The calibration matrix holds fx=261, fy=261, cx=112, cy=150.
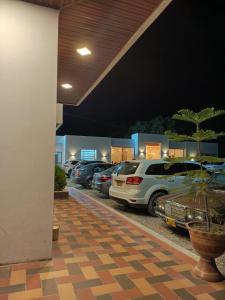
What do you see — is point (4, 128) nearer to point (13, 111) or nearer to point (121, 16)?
point (13, 111)

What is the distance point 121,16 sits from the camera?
4156mm

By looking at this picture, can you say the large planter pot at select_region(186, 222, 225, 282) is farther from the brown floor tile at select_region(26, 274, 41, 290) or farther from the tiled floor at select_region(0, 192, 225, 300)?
the brown floor tile at select_region(26, 274, 41, 290)

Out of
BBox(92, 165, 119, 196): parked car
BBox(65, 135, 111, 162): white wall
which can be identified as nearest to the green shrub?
BBox(92, 165, 119, 196): parked car

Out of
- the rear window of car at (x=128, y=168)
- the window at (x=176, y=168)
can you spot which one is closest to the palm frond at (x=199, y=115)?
the rear window of car at (x=128, y=168)

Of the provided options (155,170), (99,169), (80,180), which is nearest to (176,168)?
(155,170)

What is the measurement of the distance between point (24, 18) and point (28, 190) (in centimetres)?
237

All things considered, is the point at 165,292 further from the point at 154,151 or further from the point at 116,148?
the point at 116,148

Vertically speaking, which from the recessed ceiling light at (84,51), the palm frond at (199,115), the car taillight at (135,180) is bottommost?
the car taillight at (135,180)

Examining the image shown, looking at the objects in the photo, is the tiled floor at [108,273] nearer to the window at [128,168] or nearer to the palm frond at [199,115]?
the palm frond at [199,115]

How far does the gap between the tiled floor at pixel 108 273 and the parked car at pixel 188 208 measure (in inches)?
27.5

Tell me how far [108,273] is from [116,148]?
87.4ft

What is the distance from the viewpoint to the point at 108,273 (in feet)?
10.9

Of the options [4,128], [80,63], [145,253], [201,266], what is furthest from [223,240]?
[80,63]

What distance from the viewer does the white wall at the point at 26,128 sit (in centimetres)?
348
